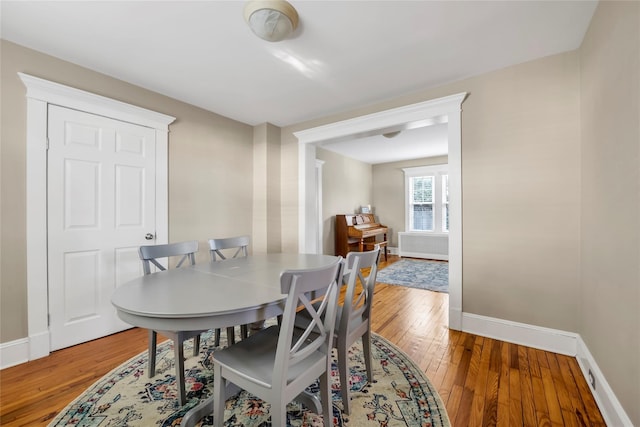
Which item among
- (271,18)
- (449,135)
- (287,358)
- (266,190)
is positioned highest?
(271,18)

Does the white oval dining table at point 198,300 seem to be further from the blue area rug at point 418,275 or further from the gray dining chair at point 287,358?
the blue area rug at point 418,275

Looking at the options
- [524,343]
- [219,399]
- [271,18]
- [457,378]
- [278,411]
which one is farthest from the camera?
[524,343]

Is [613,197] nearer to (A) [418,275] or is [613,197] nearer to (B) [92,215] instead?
(A) [418,275]

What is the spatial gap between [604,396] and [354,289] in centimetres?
153

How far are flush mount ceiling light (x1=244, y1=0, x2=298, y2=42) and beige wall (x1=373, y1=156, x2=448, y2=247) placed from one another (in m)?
5.56

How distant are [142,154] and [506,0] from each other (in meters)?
3.30

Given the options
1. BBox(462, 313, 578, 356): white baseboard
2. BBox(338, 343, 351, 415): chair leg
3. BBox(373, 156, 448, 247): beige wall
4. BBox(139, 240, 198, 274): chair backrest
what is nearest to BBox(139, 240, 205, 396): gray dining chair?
BBox(139, 240, 198, 274): chair backrest

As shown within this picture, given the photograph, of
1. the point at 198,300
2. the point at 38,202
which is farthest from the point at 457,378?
the point at 38,202

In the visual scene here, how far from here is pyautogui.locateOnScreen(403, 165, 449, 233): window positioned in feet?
20.9

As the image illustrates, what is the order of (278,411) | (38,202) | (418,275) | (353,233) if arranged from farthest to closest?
(353,233)
(418,275)
(38,202)
(278,411)

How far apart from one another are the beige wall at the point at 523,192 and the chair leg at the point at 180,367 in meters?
2.46

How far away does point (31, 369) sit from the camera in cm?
194

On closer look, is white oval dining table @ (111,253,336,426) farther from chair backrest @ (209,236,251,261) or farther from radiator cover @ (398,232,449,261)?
radiator cover @ (398,232,449,261)

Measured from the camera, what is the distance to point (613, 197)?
4.74ft
